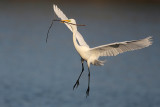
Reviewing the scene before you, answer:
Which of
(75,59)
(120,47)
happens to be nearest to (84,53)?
(120,47)

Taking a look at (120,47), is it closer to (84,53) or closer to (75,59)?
(84,53)

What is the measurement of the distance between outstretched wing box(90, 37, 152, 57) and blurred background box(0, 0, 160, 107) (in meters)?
3.55

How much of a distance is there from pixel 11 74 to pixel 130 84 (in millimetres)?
2823

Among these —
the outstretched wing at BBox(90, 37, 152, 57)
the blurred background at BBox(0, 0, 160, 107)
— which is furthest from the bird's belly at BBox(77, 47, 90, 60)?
the blurred background at BBox(0, 0, 160, 107)

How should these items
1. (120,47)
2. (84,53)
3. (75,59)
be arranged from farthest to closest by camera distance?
1. (75,59)
2. (84,53)
3. (120,47)

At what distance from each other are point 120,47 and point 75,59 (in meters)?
5.78

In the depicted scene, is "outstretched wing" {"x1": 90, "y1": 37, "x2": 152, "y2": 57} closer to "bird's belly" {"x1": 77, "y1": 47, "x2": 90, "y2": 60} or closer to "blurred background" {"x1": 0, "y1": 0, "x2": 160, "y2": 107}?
"bird's belly" {"x1": 77, "y1": 47, "x2": 90, "y2": 60}

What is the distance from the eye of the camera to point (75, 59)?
31.5 ft

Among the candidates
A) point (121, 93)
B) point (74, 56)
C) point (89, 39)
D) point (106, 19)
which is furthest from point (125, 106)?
point (106, 19)

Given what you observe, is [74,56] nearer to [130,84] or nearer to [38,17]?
[130,84]

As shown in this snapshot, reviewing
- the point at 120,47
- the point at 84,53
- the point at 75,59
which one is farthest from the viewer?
the point at 75,59

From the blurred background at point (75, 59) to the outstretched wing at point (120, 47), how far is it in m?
3.55

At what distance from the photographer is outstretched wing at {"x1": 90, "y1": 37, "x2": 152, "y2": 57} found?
365cm

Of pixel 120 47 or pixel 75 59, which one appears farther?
pixel 75 59
